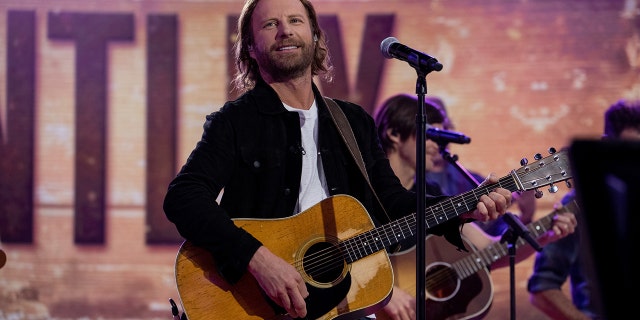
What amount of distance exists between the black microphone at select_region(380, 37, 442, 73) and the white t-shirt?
528 mm

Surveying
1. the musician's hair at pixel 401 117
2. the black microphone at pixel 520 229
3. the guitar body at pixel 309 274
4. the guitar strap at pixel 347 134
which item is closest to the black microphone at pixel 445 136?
the black microphone at pixel 520 229

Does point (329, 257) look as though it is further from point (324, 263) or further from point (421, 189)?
point (421, 189)

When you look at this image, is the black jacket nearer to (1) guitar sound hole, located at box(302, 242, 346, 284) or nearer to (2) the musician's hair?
(1) guitar sound hole, located at box(302, 242, 346, 284)

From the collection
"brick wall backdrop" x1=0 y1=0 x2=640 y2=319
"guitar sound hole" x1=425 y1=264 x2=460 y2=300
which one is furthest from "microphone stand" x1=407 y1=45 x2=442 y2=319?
"brick wall backdrop" x1=0 y1=0 x2=640 y2=319

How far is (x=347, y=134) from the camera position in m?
3.53

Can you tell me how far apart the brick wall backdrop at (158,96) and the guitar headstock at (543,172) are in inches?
164

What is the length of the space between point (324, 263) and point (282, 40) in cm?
101

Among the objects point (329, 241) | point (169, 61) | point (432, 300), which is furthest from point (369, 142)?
point (169, 61)

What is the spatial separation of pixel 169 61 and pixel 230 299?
4.78 meters

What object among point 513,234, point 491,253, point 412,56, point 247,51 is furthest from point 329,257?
point 491,253

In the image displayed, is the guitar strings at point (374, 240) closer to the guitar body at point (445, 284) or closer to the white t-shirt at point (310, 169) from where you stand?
the white t-shirt at point (310, 169)

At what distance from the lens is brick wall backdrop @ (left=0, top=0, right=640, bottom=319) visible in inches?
291

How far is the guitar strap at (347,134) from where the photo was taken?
136 inches

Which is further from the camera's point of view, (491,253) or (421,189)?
(491,253)
